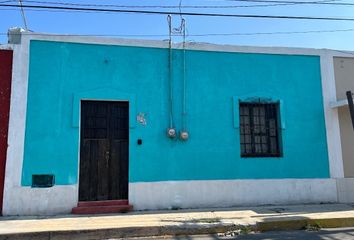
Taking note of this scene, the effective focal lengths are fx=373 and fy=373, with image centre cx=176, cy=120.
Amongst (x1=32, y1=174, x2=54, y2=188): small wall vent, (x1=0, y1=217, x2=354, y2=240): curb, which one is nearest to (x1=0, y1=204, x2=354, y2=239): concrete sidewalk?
(x1=0, y1=217, x2=354, y2=240): curb

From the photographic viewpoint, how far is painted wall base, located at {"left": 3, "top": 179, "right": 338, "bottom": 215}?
9211 mm

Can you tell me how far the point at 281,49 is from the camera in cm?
1128

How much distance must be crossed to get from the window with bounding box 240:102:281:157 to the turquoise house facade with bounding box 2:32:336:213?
2.6 inches

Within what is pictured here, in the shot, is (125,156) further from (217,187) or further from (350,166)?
(350,166)

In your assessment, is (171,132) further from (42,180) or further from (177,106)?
(42,180)

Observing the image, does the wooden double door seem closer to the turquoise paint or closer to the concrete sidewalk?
the turquoise paint

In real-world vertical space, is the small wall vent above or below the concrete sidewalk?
above

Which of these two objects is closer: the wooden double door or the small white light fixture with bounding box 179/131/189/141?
the wooden double door

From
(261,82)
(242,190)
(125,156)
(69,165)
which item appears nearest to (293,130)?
(261,82)

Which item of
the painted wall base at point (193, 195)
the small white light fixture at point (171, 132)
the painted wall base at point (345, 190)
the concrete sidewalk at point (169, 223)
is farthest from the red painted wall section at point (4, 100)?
the painted wall base at point (345, 190)

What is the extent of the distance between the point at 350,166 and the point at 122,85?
7.11m

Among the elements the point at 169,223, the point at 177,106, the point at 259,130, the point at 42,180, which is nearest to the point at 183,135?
the point at 177,106

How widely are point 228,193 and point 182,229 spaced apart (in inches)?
113

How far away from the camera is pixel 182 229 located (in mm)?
7727
